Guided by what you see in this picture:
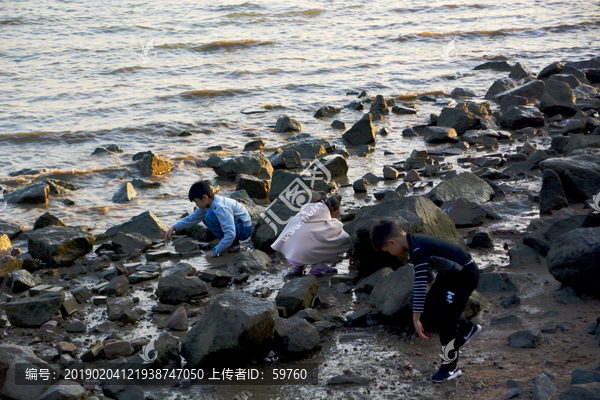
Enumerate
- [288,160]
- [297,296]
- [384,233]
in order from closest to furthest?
[384,233] → [297,296] → [288,160]

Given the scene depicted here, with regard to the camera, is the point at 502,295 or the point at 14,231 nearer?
the point at 502,295

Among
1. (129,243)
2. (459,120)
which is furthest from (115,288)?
(459,120)

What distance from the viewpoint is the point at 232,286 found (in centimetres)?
523

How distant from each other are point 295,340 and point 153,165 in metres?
5.84

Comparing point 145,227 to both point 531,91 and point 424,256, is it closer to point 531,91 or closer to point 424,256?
point 424,256

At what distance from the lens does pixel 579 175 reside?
19.7ft

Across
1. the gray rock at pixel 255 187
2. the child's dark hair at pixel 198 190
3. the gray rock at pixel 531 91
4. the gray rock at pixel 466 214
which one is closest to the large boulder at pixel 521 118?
the gray rock at pixel 531 91

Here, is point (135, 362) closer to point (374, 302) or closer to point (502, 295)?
point (374, 302)

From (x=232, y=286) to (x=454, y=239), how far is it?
2.22 meters

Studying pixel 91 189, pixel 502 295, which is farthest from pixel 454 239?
pixel 91 189

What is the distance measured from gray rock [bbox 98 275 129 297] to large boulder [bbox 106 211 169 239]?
1319mm

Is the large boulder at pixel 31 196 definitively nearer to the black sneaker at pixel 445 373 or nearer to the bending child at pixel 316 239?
the bending child at pixel 316 239

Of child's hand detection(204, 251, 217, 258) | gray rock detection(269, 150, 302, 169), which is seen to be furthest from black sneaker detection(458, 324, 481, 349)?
gray rock detection(269, 150, 302, 169)

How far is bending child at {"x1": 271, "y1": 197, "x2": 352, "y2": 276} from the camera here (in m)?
5.35
